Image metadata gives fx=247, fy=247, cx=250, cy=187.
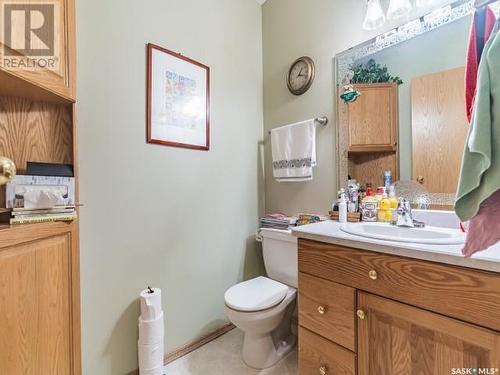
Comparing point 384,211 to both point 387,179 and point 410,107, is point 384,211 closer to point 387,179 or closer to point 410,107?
point 387,179

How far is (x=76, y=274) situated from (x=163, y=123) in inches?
34.5

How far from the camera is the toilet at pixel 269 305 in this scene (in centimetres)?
132

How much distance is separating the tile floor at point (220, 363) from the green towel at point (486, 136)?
137cm

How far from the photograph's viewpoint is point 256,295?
1.42m

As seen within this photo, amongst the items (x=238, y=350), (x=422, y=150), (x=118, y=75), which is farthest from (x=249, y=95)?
(x=238, y=350)

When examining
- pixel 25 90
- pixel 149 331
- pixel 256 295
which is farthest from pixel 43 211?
pixel 256 295

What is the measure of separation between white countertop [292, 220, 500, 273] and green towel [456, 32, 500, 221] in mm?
237

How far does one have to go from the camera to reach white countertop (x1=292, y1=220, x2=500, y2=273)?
0.67 m

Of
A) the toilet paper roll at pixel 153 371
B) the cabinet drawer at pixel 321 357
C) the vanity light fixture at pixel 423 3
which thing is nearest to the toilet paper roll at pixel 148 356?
the toilet paper roll at pixel 153 371

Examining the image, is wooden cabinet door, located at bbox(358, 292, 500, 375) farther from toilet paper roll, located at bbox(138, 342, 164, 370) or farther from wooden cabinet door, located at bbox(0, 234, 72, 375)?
wooden cabinet door, located at bbox(0, 234, 72, 375)

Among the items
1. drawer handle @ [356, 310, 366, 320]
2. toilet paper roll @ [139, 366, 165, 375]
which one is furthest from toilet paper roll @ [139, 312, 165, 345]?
drawer handle @ [356, 310, 366, 320]

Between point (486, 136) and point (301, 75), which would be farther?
point (301, 75)

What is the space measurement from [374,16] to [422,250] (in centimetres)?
127

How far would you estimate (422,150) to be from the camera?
1249 mm
